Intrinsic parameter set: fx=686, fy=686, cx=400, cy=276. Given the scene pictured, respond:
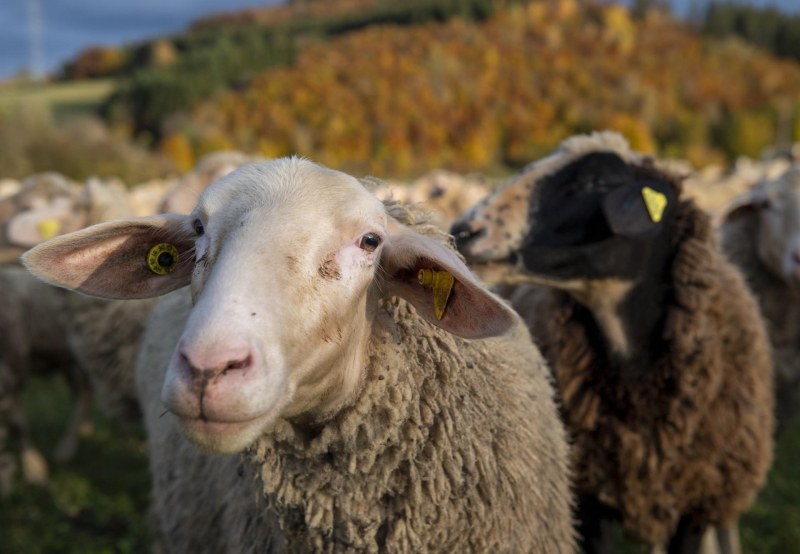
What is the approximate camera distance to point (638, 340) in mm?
2865

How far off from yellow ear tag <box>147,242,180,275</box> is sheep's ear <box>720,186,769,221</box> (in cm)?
347

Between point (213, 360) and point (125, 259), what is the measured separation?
30.0 inches

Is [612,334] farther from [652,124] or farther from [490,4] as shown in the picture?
[490,4]

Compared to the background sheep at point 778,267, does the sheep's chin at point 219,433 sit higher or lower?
higher

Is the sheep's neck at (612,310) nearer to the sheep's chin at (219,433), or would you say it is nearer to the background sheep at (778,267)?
the background sheep at (778,267)

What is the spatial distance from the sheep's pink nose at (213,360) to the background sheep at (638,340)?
5.30ft

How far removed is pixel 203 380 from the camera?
4.25 feet

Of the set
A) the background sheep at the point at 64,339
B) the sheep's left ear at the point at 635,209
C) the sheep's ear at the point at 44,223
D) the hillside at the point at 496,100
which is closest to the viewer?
the sheep's left ear at the point at 635,209

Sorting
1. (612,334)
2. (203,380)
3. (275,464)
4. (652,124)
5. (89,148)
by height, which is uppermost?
(203,380)

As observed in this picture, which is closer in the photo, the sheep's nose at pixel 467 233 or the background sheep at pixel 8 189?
the sheep's nose at pixel 467 233

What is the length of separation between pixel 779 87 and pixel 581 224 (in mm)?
52396

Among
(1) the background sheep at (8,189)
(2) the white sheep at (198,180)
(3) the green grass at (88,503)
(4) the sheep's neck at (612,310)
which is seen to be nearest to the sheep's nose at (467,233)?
(4) the sheep's neck at (612,310)

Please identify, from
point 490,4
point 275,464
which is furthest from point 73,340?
point 490,4

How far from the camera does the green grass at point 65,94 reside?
44.6 m
